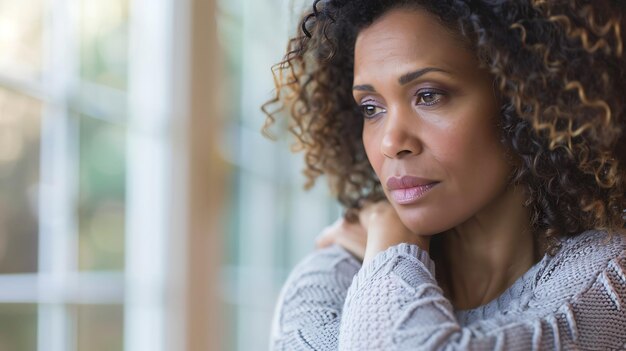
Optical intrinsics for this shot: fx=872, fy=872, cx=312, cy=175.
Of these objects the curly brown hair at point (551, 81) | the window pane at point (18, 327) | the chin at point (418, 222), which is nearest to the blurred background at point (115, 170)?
the window pane at point (18, 327)

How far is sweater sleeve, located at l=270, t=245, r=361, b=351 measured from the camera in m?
1.56

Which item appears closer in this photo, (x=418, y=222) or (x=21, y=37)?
(x=418, y=222)

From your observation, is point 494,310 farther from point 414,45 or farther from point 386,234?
point 414,45

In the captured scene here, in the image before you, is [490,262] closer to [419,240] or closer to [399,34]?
[419,240]

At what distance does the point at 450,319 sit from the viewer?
1336 mm

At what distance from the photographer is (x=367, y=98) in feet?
5.10

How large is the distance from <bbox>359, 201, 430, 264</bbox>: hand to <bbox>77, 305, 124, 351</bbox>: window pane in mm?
897

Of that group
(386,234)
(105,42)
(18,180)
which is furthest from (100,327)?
(386,234)

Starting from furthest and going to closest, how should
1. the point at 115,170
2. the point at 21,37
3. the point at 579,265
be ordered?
1. the point at 115,170
2. the point at 21,37
3. the point at 579,265

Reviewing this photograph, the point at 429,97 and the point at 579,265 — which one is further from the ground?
the point at 429,97

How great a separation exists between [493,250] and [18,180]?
997 mm

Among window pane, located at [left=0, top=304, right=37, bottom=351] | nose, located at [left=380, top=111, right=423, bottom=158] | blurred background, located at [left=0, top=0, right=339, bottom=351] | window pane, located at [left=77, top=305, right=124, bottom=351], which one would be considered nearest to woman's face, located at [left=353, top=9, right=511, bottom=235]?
nose, located at [left=380, top=111, right=423, bottom=158]

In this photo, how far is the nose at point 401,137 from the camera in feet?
4.80

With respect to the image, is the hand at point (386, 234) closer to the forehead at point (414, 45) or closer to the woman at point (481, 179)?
the woman at point (481, 179)
